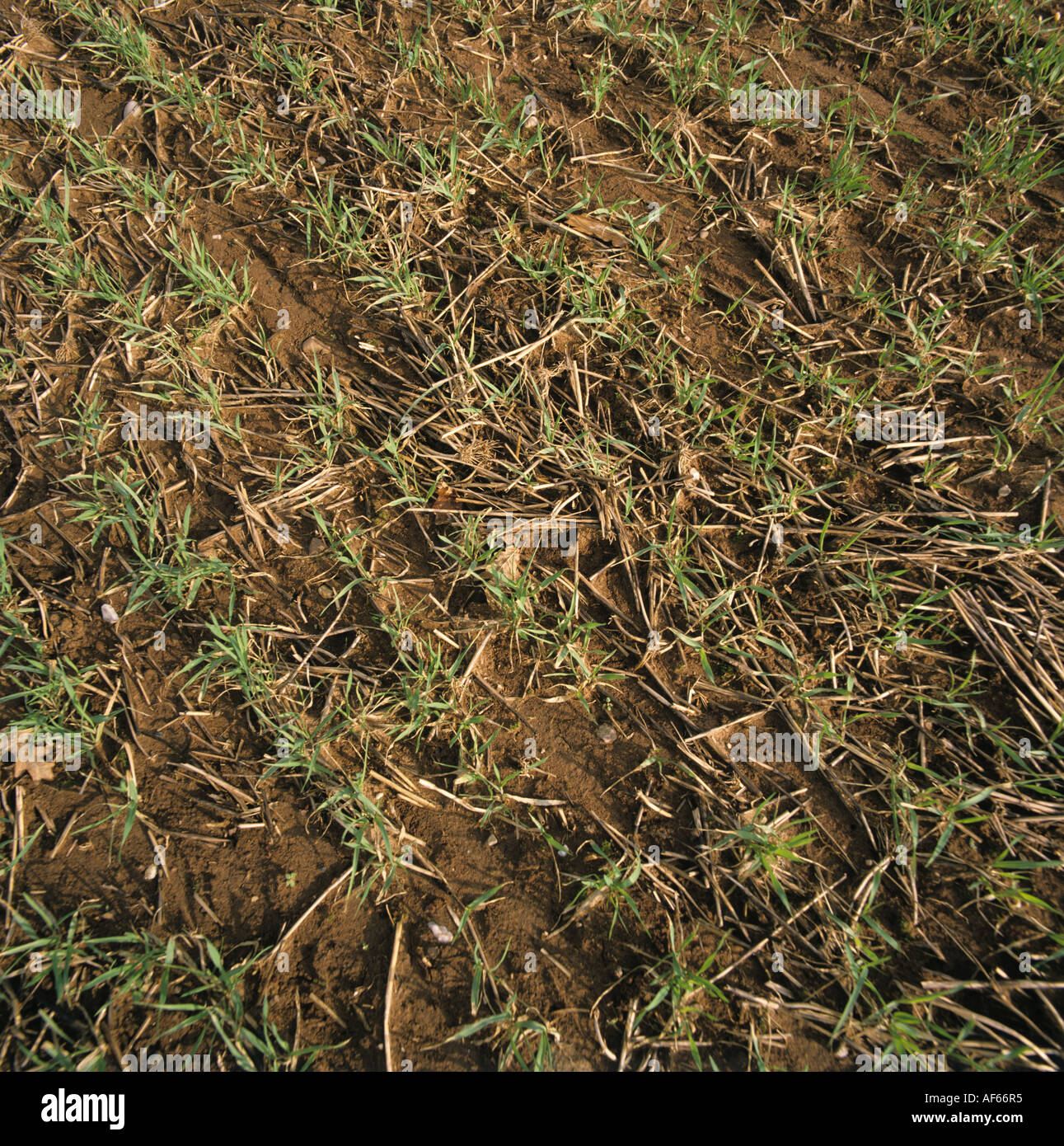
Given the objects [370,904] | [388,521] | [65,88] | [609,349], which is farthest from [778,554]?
[65,88]

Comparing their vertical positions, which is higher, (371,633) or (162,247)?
(162,247)

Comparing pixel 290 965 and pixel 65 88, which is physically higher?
pixel 65 88

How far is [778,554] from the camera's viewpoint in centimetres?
210

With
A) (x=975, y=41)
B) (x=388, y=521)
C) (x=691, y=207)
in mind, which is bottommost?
(x=388, y=521)

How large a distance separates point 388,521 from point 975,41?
2.74 meters

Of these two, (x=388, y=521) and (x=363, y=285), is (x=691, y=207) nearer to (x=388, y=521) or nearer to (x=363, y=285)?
(x=363, y=285)

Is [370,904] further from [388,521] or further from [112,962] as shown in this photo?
[388,521]

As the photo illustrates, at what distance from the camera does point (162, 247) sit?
99.3 inches

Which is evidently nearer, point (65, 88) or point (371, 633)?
point (371, 633)

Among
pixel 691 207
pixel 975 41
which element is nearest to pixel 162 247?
pixel 691 207
